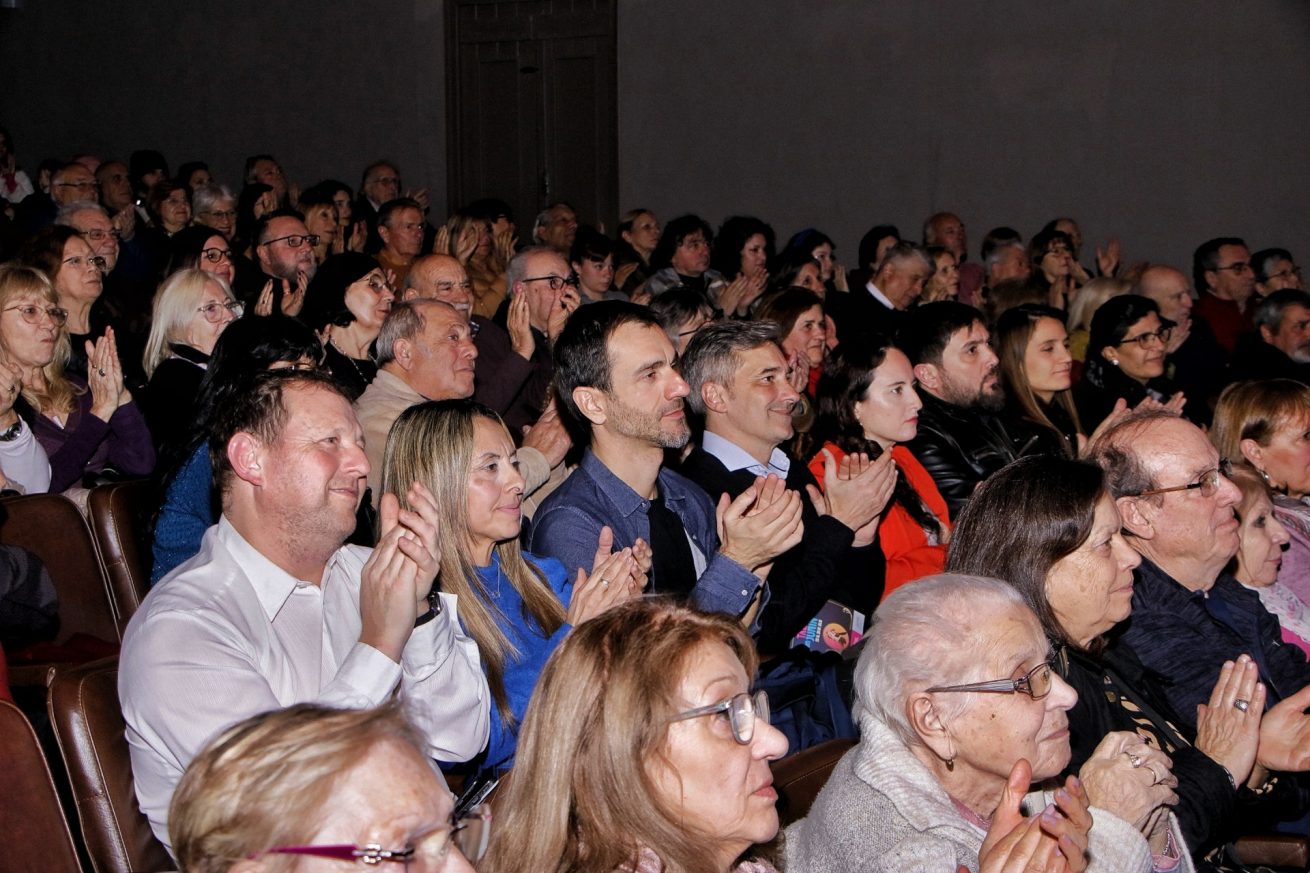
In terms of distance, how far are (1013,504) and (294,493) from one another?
134 cm

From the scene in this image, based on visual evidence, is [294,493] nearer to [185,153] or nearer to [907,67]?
[907,67]

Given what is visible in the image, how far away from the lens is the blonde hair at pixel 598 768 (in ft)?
5.63

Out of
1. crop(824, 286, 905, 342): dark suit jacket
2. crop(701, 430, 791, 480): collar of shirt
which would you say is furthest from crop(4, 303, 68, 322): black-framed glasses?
crop(824, 286, 905, 342): dark suit jacket

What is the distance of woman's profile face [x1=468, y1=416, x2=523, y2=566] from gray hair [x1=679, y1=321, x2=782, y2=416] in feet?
3.49

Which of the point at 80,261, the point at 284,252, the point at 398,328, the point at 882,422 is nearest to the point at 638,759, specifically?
the point at 882,422

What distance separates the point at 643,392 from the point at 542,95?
856 centimetres

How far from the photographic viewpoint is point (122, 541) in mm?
3221

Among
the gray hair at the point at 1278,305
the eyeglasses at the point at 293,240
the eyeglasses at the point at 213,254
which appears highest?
the eyeglasses at the point at 213,254

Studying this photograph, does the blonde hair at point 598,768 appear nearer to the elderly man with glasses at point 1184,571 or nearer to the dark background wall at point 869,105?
the elderly man with glasses at point 1184,571

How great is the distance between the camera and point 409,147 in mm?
11953

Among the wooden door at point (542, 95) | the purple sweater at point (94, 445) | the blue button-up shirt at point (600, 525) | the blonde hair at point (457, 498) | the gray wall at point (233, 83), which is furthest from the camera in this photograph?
the gray wall at point (233, 83)

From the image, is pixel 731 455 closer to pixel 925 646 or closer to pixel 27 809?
pixel 925 646

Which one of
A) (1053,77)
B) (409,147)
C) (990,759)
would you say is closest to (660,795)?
(990,759)

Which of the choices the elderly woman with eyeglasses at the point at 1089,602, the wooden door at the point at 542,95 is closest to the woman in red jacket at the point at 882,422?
the elderly woman with eyeglasses at the point at 1089,602
